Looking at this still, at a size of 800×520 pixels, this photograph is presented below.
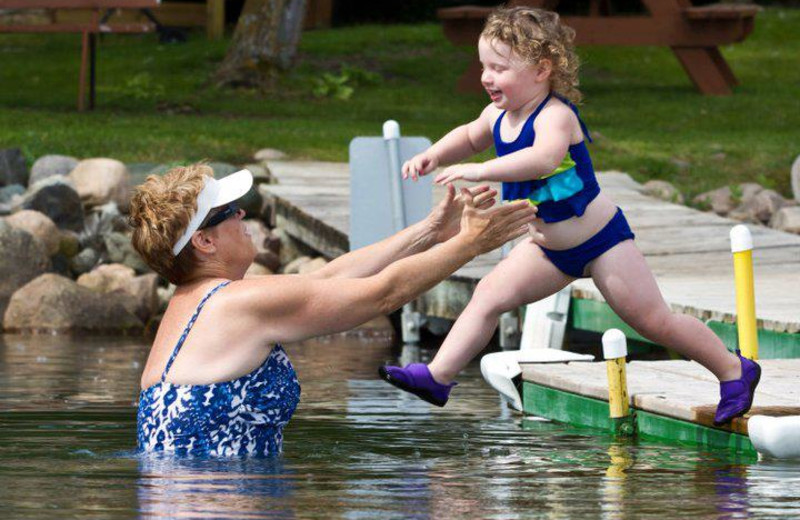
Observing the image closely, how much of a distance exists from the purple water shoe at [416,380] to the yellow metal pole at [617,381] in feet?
2.41

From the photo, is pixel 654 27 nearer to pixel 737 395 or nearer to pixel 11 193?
pixel 11 193

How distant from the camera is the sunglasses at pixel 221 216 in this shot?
5.92 m

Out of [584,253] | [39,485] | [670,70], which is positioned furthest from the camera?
[670,70]

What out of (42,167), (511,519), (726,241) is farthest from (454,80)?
(511,519)

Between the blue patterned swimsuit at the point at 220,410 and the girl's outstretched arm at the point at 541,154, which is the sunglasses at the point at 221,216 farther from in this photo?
the girl's outstretched arm at the point at 541,154

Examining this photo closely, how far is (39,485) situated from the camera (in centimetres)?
595

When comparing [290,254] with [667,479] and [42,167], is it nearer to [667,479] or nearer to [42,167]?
[42,167]

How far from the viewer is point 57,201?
14477 mm

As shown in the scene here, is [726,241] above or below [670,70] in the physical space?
below

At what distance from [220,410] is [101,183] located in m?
9.19

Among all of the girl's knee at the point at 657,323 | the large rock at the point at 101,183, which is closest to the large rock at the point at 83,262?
the large rock at the point at 101,183

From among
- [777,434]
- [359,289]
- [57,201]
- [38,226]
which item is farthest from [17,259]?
[777,434]

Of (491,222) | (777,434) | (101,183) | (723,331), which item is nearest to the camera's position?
(491,222)

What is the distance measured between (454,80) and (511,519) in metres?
17.8
